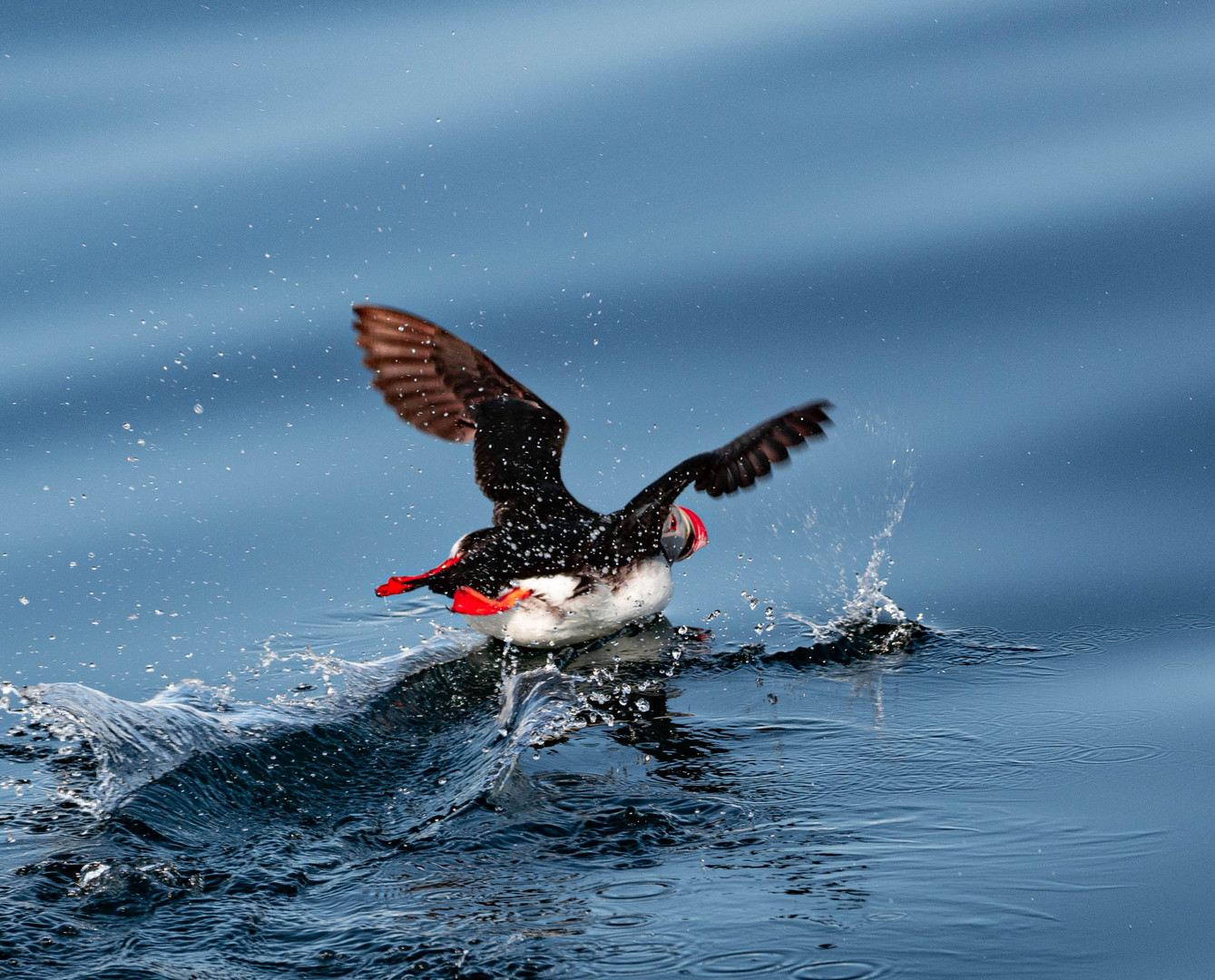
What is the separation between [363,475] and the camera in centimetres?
696

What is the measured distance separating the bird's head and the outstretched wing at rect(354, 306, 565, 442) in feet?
2.57

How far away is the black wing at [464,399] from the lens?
6578 millimetres

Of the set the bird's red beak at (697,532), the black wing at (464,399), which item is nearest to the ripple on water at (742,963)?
the bird's red beak at (697,532)

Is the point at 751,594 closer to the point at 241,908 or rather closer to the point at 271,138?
the point at 241,908

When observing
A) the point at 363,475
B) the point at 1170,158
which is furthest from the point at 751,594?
the point at 1170,158

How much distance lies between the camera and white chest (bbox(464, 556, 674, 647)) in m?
5.83

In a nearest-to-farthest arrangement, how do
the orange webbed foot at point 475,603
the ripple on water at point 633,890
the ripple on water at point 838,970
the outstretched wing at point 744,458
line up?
the ripple on water at point 838,970 < the ripple on water at point 633,890 < the orange webbed foot at point 475,603 < the outstretched wing at point 744,458

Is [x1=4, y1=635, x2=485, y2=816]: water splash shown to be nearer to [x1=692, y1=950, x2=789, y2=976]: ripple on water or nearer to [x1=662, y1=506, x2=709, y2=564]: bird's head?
[x1=662, y1=506, x2=709, y2=564]: bird's head

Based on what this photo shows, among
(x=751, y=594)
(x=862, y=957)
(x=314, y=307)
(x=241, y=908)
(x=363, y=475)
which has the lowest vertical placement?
→ (x=862, y=957)

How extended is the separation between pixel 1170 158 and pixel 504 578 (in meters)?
4.35

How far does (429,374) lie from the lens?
693 centimetres

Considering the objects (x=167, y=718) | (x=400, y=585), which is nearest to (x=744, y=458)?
(x=400, y=585)

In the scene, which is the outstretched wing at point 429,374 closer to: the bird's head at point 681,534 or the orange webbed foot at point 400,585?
the bird's head at point 681,534

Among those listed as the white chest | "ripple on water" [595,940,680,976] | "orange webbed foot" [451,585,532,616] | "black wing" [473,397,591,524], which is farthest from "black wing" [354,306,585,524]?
"ripple on water" [595,940,680,976]
